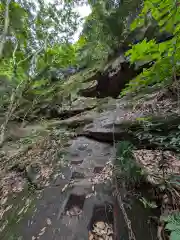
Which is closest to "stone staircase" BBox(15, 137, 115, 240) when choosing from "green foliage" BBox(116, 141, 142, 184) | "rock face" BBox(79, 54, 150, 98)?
"green foliage" BBox(116, 141, 142, 184)

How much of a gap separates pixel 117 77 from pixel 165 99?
3.74 metres

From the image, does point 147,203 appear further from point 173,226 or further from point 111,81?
point 111,81

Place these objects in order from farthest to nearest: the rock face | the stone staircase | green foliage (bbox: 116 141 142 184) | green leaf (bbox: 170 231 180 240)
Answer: the rock face < green foliage (bbox: 116 141 142 184) < the stone staircase < green leaf (bbox: 170 231 180 240)

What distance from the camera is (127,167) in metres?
2.54

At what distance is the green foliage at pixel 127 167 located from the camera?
8.26ft

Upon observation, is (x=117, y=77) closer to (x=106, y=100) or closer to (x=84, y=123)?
(x=106, y=100)

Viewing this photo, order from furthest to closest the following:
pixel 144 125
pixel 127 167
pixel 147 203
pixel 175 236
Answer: pixel 144 125 < pixel 127 167 < pixel 147 203 < pixel 175 236

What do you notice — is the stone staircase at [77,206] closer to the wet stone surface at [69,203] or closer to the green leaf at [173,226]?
the wet stone surface at [69,203]

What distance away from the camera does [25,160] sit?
4.65 metres

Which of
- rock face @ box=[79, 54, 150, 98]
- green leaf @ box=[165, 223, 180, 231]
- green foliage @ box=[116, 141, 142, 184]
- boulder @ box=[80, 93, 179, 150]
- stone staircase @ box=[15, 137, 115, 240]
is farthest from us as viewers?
rock face @ box=[79, 54, 150, 98]

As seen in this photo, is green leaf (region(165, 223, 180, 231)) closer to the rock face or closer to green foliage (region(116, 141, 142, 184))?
green foliage (region(116, 141, 142, 184))

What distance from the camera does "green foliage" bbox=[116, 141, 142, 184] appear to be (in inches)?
99.1

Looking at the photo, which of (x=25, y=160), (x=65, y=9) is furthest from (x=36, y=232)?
(x=65, y=9)

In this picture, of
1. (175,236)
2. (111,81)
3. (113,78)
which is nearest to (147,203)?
(175,236)
